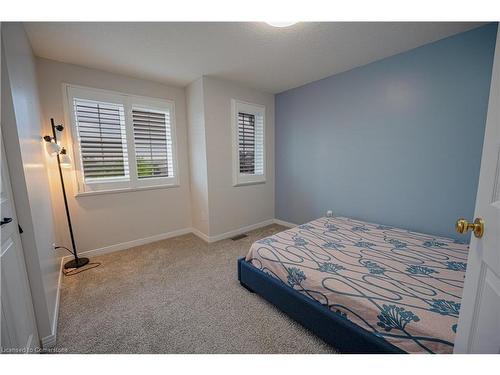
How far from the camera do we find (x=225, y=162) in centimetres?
322

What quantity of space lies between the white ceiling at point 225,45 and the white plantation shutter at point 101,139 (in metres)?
0.51

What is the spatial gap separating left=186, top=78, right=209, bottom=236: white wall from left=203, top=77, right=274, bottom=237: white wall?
0.24 feet

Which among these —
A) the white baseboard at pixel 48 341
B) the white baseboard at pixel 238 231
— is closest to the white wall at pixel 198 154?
the white baseboard at pixel 238 231

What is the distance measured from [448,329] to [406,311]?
0.17 meters

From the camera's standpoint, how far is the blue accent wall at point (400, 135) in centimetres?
196

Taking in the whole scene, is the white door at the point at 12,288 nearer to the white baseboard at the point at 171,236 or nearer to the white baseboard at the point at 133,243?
the white baseboard at the point at 171,236

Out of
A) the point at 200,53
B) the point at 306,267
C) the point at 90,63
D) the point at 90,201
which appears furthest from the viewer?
the point at 90,201

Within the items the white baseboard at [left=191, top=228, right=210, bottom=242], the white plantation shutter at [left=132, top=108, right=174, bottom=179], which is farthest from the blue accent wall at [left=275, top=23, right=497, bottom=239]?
the white plantation shutter at [left=132, top=108, right=174, bottom=179]

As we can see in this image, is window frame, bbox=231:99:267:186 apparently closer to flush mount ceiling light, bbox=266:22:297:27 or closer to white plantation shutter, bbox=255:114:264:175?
white plantation shutter, bbox=255:114:264:175

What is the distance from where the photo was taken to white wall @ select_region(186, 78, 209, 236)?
299cm

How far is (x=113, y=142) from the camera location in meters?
2.74
